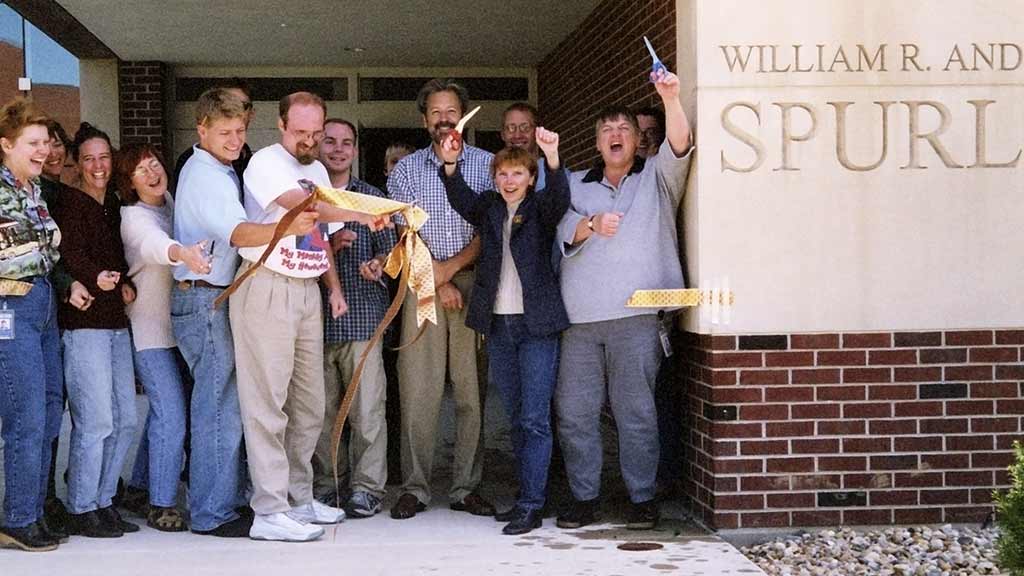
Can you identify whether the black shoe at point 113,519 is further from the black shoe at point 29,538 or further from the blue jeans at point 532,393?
the blue jeans at point 532,393

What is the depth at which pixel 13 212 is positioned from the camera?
490cm

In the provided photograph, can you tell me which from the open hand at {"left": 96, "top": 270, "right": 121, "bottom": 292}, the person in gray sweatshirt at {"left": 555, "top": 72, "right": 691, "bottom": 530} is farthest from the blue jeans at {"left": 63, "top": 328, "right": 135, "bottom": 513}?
the person in gray sweatshirt at {"left": 555, "top": 72, "right": 691, "bottom": 530}

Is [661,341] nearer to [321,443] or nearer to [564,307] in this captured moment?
[564,307]

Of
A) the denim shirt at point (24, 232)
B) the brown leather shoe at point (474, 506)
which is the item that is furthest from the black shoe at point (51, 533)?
the brown leather shoe at point (474, 506)

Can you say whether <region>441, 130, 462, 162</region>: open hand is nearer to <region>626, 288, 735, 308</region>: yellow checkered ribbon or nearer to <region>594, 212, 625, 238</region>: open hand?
<region>594, 212, 625, 238</region>: open hand

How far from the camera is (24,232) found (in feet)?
16.1

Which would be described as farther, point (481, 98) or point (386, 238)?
point (481, 98)

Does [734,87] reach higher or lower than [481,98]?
lower

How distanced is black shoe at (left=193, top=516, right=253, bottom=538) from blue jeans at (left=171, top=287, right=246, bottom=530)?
2 cm

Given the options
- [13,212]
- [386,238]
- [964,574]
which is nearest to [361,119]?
[386,238]

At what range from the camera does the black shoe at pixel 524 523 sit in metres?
5.29

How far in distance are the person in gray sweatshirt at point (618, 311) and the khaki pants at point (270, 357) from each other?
1144mm

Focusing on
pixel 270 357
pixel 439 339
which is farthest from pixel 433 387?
pixel 270 357

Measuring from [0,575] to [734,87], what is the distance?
3.57 m
